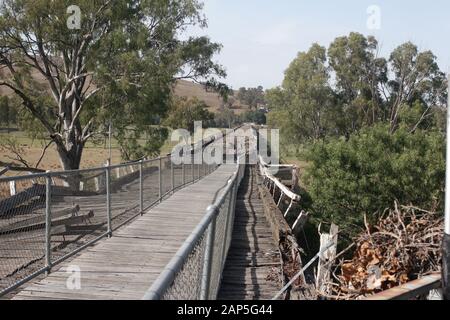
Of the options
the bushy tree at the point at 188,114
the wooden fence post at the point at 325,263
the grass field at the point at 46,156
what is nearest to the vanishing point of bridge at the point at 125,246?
the wooden fence post at the point at 325,263

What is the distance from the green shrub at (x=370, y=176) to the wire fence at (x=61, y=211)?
14000mm

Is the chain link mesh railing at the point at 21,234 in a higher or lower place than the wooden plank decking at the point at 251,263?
higher

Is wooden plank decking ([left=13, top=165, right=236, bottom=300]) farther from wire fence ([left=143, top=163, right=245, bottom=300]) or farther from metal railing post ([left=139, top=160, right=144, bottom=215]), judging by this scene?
wire fence ([left=143, top=163, right=245, bottom=300])

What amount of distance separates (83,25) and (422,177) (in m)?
19.2

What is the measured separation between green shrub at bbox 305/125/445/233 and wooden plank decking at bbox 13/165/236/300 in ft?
49.1

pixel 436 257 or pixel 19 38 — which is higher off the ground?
pixel 19 38

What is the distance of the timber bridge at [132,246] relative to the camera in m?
4.38

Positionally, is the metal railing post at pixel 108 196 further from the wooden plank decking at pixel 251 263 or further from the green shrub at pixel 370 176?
the green shrub at pixel 370 176

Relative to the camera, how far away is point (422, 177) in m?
26.0

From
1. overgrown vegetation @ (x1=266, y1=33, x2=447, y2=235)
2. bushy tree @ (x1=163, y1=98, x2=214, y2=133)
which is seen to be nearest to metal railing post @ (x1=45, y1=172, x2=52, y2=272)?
overgrown vegetation @ (x1=266, y1=33, x2=447, y2=235)

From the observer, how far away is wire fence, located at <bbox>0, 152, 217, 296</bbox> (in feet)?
21.6

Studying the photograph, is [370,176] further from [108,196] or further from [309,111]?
[309,111]
